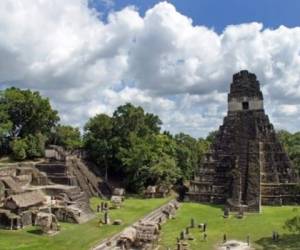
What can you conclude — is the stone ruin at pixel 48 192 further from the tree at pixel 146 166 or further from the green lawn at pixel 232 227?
the green lawn at pixel 232 227

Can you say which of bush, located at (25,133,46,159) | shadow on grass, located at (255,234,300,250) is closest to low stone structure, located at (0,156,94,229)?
bush, located at (25,133,46,159)

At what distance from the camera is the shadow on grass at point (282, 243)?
32353mm

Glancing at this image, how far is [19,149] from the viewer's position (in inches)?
2516

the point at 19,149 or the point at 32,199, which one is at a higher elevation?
the point at 19,149

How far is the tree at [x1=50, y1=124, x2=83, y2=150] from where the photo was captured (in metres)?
74.2

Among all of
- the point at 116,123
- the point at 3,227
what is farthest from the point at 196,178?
the point at 3,227

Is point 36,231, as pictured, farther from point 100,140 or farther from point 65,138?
point 65,138

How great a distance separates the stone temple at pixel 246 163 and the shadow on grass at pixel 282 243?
12990 mm

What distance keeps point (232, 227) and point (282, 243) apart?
7178 millimetres

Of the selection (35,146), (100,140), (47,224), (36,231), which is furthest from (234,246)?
(35,146)

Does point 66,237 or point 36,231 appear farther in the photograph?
point 36,231

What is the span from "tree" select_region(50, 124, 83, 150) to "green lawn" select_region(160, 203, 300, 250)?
2791 cm

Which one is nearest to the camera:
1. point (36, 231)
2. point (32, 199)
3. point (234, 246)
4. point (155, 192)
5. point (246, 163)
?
point (234, 246)

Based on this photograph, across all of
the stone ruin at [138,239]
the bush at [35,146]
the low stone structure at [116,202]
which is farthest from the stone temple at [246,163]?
the bush at [35,146]
